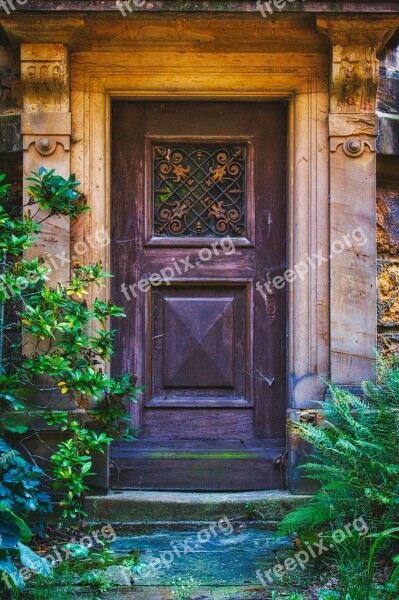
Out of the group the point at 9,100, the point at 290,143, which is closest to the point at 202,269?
the point at 290,143

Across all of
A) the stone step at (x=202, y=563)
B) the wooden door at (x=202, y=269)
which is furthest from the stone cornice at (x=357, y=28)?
the stone step at (x=202, y=563)

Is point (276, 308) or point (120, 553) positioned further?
point (276, 308)

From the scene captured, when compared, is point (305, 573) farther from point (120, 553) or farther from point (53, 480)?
point (53, 480)

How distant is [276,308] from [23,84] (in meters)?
2.18

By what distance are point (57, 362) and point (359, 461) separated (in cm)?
178

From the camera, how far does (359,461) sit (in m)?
3.89

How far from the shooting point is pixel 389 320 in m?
5.11

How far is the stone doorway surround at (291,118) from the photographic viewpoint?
473cm

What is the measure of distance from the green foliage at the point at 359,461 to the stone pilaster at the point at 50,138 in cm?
188

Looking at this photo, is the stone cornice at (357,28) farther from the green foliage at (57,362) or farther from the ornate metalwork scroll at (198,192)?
the green foliage at (57,362)

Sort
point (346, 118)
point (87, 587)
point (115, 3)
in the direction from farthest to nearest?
point (346, 118) → point (115, 3) → point (87, 587)

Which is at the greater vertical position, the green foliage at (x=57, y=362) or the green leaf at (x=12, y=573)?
the green foliage at (x=57, y=362)

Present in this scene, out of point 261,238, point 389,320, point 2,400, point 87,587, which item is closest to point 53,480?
point 2,400

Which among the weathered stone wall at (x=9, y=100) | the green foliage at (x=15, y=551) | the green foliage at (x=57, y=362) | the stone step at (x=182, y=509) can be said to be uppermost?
the weathered stone wall at (x=9, y=100)
